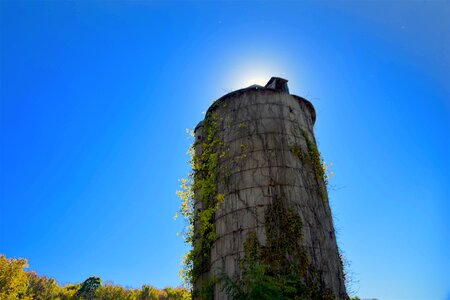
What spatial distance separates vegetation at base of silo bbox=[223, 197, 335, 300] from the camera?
1091 centimetres

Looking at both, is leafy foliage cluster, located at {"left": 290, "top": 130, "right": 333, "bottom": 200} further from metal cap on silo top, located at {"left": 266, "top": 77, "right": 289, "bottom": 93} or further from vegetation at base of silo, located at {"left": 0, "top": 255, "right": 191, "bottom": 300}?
vegetation at base of silo, located at {"left": 0, "top": 255, "right": 191, "bottom": 300}

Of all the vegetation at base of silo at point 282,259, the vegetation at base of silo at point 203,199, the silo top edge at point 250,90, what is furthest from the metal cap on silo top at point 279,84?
the vegetation at base of silo at point 282,259

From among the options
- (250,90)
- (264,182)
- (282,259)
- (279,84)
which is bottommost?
(282,259)

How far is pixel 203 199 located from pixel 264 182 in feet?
10.2

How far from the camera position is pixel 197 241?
1456 cm

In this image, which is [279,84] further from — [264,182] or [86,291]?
[86,291]

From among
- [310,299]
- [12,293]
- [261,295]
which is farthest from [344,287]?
[12,293]

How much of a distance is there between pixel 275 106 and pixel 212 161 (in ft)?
12.1

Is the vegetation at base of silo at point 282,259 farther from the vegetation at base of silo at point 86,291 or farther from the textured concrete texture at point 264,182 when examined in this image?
the vegetation at base of silo at point 86,291

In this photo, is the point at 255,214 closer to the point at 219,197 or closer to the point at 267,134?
the point at 219,197

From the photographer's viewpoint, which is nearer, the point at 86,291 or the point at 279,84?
the point at 279,84

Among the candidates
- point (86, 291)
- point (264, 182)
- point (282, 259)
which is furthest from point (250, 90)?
point (86, 291)

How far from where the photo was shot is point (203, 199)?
587 inches

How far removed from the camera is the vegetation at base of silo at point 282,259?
10.9 metres
